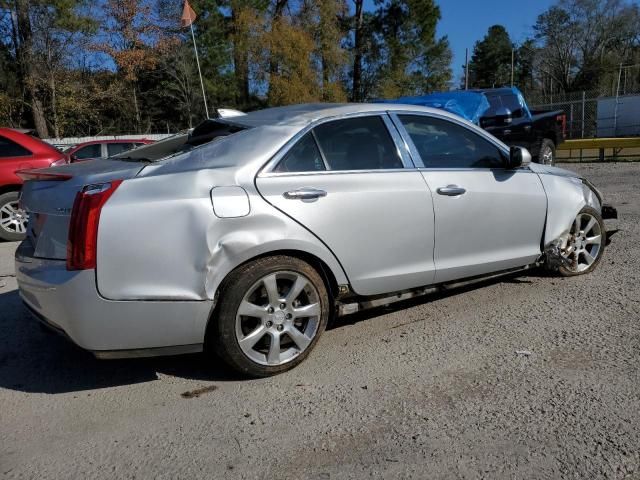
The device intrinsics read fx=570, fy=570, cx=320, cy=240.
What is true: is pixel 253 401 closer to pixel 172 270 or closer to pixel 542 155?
pixel 172 270

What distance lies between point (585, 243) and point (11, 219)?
7.38 m

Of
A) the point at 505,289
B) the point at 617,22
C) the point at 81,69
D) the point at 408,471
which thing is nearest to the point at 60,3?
the point at 81,69

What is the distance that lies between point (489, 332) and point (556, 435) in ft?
4.31

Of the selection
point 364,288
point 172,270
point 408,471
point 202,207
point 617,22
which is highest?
point 617,22

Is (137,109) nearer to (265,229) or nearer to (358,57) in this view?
(358,57)

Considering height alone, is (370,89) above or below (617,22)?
below

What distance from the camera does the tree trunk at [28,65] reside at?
26.0 meters

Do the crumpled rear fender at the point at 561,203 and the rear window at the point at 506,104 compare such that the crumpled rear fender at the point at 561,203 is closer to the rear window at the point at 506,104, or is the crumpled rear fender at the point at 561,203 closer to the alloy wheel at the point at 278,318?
the alloy wheel at the point at 278,318

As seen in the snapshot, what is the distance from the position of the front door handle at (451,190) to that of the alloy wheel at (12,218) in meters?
6.39

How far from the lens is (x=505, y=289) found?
4.88m

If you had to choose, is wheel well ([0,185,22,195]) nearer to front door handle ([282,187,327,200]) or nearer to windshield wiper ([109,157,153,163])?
windshield wiper ([109,157,153,163])

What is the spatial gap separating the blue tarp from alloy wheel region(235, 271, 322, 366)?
790cm

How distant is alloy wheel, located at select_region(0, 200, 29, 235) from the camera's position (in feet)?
26.2

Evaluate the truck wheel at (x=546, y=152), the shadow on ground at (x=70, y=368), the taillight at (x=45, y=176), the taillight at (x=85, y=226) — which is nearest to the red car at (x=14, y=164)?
the shadow on ground at (x=70, y=368)
